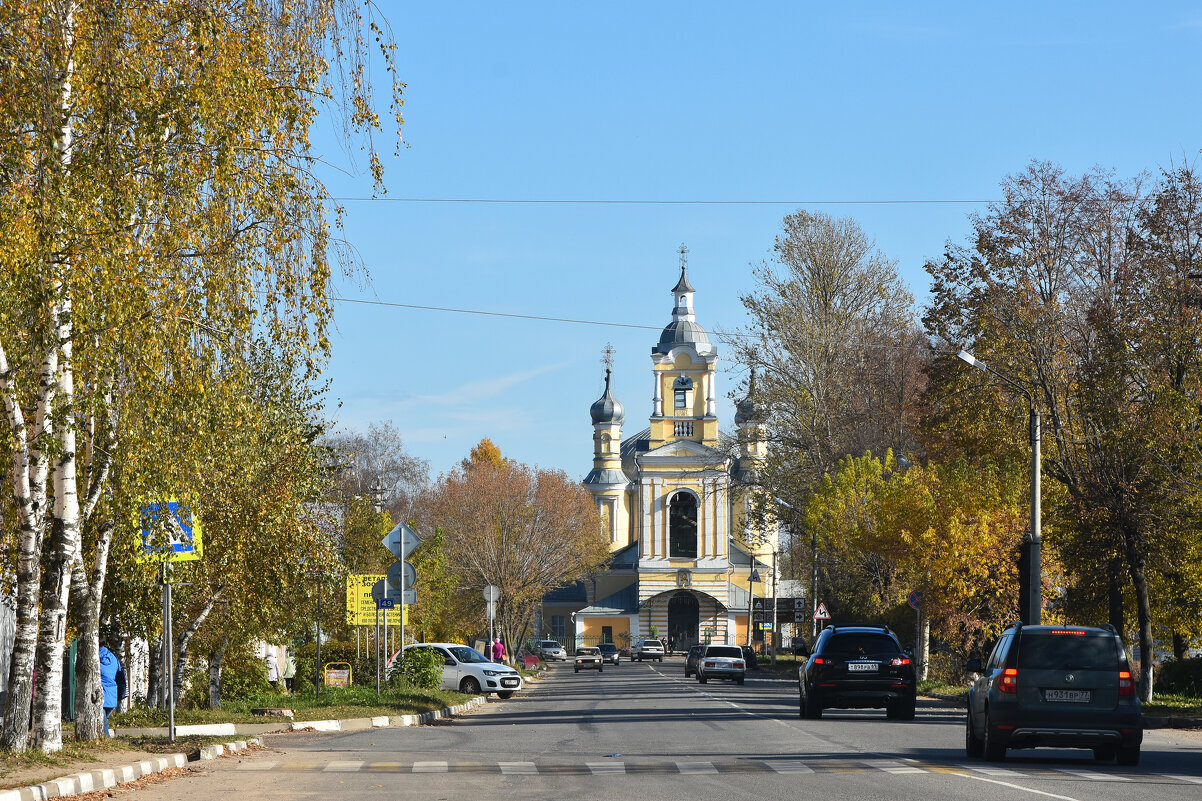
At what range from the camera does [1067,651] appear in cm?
1617

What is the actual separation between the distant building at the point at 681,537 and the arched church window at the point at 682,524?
0.23 ft

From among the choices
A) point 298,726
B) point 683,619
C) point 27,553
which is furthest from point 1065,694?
point 683,619

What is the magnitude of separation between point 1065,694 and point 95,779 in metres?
9.90

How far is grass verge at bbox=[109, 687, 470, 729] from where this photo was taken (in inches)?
898

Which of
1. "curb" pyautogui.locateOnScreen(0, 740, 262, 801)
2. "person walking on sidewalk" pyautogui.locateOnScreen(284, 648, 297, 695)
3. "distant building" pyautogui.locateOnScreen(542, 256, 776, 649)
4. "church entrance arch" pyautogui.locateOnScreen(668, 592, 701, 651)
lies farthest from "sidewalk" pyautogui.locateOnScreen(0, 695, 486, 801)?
"church entrance arch" pyautogui.locateOnScreen(668, 592, 701, 651)

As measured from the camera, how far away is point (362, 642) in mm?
43062

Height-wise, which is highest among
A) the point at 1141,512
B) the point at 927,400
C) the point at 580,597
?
the point at 927,400

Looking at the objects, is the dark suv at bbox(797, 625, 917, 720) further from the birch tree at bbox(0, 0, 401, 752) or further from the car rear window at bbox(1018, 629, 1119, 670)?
the birch tree at bbox(0, 0, 401, 752)

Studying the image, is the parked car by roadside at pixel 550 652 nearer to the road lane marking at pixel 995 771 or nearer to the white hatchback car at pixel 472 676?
the white hatchback car at pixel 472 676

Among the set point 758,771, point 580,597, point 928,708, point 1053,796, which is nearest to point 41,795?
point 758,771

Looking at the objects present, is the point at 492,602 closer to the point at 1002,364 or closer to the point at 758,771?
the point at 1002,364

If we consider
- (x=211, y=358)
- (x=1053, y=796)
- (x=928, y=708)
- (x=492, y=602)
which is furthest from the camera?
(x=492, y=602)

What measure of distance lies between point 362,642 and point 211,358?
2960cm

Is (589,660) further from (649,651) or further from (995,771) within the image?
(995,771)
